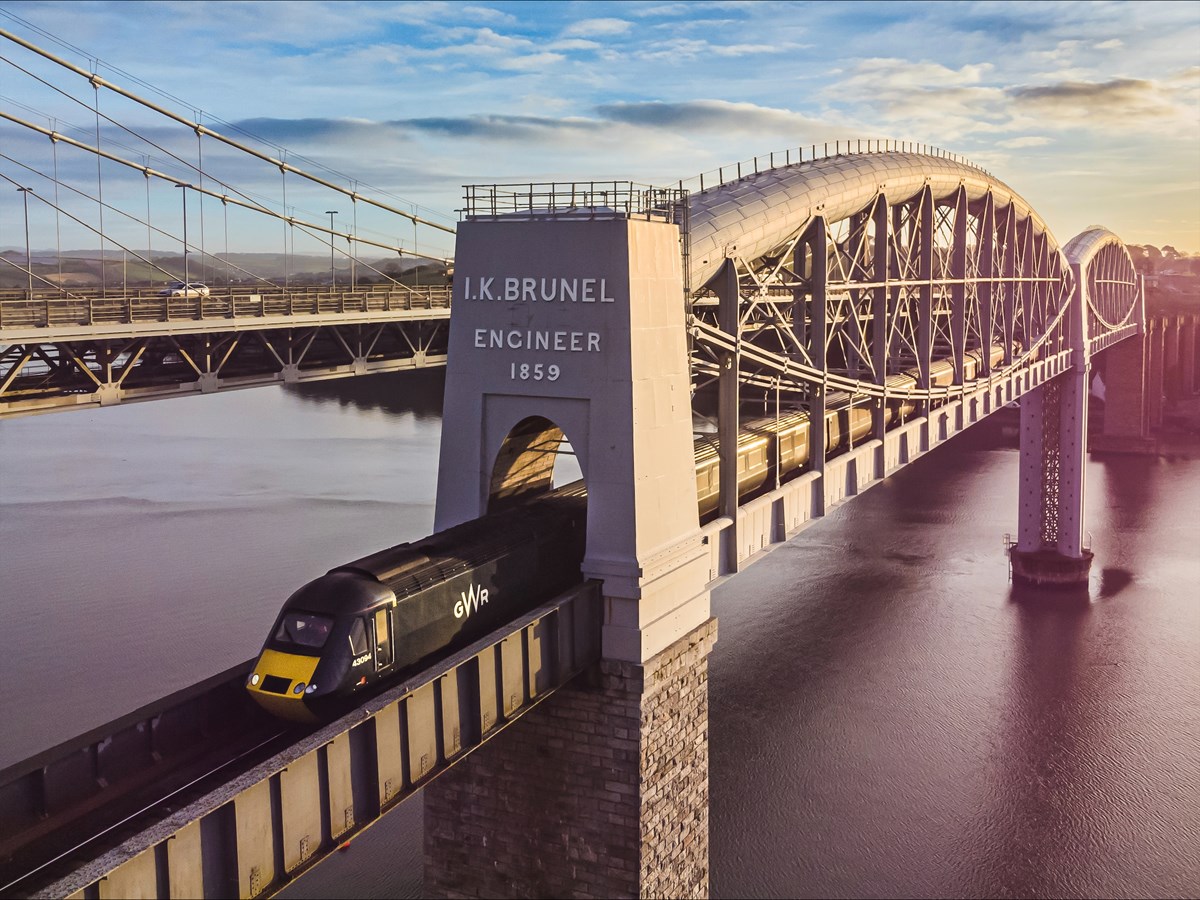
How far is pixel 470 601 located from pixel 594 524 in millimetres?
3061

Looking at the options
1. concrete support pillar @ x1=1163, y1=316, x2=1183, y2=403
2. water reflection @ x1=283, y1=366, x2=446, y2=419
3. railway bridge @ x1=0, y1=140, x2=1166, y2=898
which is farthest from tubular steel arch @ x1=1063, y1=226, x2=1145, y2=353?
water reflection @ x1=283, y1=366, x2=446, y2=419

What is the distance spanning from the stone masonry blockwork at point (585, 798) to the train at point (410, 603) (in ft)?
8.21

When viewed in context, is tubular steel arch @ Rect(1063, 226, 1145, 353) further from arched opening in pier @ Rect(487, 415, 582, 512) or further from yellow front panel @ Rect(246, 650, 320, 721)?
yellow front panel @ Rect(246, 650, 320, 721)

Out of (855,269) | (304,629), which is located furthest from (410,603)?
(855,269)

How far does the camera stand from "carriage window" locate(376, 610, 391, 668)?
57.8ft

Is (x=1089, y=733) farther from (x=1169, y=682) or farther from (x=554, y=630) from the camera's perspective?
(x=554, y=630)

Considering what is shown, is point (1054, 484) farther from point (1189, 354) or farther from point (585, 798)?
point (1189, 354)

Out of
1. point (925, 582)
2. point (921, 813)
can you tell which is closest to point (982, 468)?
point (925, 582)

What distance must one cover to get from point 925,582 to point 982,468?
42.3 meters

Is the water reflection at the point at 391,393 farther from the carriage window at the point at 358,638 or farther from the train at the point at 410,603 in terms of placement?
the carriage window at the point at 358,638

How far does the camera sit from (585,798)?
71.4 ft

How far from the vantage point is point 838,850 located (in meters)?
31.6

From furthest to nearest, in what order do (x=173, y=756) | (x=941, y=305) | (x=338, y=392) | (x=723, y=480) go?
(x=338, y=392) < (x=941, y=305) < (x=723, y=480) < (x=173, y=756)

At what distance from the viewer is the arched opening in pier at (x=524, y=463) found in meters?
23.5
